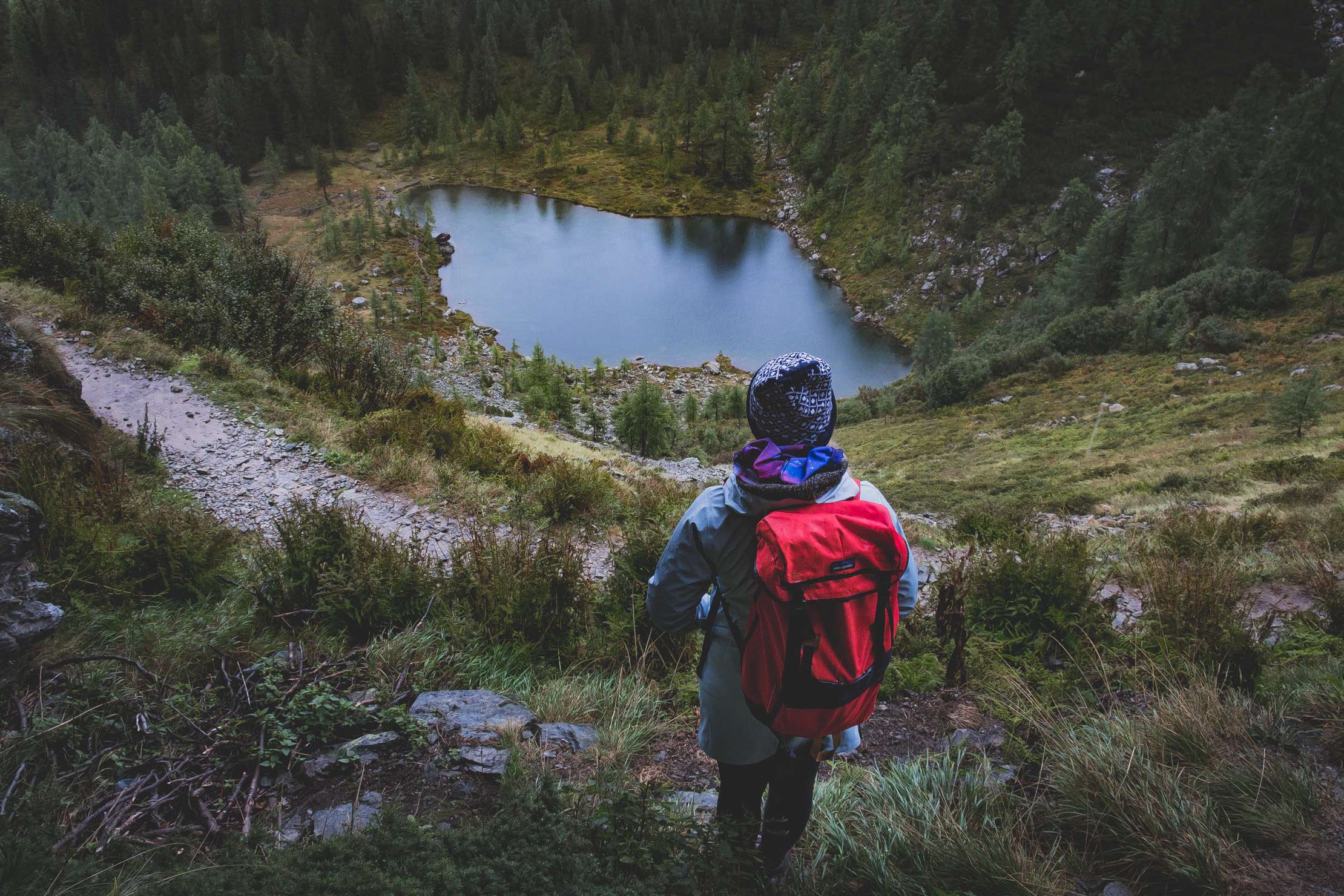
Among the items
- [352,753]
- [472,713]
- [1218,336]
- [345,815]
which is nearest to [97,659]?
[352,753]

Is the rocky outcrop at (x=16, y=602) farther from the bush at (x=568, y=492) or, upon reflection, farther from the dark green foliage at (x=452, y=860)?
the bush at (x=568, y=492)

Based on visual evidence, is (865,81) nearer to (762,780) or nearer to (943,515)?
(943,515)

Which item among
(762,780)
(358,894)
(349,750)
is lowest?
(349,750)

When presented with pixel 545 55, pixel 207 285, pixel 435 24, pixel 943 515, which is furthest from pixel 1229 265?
pixel 435 24

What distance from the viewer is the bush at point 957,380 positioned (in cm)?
2742

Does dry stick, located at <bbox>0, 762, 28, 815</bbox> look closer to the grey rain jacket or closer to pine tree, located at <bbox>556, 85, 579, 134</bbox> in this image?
the grey rain jacket

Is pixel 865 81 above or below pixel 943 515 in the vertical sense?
above

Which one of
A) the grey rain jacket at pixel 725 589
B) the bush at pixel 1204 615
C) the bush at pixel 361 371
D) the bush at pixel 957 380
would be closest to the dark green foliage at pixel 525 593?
the grey rain jacket at pixel 725 589

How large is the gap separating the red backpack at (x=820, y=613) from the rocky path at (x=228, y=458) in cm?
504

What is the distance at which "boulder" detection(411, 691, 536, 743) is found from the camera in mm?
2924

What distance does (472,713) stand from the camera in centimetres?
308

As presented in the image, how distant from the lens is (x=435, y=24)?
89.6m

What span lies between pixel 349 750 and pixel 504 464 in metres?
6.47

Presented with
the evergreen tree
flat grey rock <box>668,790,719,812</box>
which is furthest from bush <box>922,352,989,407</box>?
flat grey rock <box>668,790,719,812</box>
